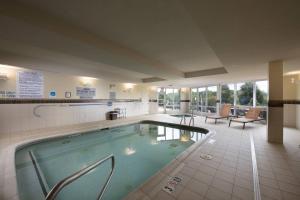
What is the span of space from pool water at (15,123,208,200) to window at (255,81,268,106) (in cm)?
446

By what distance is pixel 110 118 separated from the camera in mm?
7492

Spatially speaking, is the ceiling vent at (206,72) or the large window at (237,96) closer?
the ceiling vent at (206,72)

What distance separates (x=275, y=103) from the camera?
A: 3.78 m

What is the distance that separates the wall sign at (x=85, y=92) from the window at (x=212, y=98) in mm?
7726

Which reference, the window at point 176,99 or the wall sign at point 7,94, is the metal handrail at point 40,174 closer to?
the wall sign at point 7,94

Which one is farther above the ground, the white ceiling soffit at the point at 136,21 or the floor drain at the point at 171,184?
the white ceiling soffit at the point at 136,21

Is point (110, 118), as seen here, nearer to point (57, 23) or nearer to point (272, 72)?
point (57, 23)

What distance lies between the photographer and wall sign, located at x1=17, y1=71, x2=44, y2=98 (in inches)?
186

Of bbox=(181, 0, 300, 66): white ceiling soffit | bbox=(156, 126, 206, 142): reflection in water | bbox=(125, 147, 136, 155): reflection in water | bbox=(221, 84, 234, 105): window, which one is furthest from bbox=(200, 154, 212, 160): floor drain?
bbox=(221, 84, 234, 105): window

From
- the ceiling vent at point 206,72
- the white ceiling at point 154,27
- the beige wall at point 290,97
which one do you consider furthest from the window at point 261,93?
the white ceiling at point 154,27

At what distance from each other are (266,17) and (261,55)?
1.86 metres

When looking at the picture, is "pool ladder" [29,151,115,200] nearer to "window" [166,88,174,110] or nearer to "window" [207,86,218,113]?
"window" [207,86,218,113]

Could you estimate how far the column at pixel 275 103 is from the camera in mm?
3729

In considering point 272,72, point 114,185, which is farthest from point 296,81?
point 114,185
